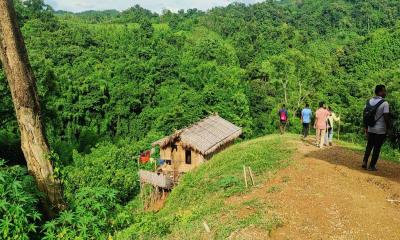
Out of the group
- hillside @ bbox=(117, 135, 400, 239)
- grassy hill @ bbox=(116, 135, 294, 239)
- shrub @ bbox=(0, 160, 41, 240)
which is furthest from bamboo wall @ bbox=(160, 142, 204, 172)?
shrub @ bbox=(0, 160, 41, 240)

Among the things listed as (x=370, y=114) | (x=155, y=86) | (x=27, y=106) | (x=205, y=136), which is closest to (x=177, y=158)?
(x=205, y=136)

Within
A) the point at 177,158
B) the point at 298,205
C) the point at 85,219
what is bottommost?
the point at 177,158

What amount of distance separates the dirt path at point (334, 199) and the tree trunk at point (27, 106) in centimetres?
365

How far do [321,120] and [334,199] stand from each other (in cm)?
561

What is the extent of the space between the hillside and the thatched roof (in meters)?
12.5

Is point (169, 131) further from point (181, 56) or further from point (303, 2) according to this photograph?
point (303, 2)

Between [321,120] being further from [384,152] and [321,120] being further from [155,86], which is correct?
[155,86]

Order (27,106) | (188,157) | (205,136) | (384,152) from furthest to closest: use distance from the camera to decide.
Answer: (205,136) < (188,157) < (384,152) < (27,106)

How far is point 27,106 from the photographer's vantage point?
6160 millimetres

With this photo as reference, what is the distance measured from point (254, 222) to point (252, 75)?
5018 centimetres

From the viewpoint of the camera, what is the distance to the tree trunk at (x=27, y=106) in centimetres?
595

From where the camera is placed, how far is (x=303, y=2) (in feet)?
437

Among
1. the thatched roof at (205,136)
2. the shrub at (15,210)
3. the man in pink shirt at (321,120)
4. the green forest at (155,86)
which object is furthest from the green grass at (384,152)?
the shrub at (15,210)

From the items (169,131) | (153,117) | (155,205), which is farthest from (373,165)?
(153,117)
